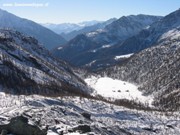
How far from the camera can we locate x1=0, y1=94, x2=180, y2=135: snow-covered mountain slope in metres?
94.2

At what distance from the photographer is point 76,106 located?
5950 inches

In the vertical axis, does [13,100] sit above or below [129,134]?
above

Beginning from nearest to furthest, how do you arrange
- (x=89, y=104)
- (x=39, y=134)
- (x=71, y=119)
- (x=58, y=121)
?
(x=39, y=134), (x=58, y=121), (x=71, y=119), (x=89, y=104)

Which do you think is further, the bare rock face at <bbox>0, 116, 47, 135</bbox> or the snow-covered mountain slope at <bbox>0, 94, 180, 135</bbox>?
the snow-covered mountain slope at <bbox>0, 94, 180, 135</bbox>

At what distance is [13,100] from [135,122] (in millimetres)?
47875

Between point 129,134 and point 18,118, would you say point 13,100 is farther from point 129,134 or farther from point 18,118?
point 18,118

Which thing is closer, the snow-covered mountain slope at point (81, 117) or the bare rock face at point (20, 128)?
the bare rock face at point (20, 128)

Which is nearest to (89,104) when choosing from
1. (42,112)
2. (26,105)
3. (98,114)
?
(98,114)

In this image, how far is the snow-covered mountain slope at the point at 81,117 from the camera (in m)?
94.2

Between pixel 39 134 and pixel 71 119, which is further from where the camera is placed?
pixel 71 119

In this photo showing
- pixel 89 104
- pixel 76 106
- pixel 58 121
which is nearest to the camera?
pixel 58 121

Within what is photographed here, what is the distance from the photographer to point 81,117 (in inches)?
4929

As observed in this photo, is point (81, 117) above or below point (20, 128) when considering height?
above

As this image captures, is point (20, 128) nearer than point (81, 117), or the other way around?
point (20, 128)
